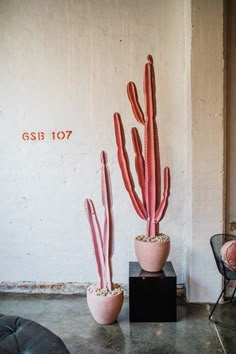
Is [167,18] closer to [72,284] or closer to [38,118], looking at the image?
[38,118]

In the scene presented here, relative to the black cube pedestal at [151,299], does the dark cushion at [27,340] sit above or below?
above

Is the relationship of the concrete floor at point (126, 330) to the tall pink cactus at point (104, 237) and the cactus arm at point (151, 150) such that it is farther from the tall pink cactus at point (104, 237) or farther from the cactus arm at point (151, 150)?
the cactus arm at point (151, 150)

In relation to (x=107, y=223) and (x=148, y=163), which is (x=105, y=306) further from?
(x=148, y=163)

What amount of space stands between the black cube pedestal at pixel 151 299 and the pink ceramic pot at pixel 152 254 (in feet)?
0.29

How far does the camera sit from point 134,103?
3332mm

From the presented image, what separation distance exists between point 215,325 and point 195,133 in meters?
1.73

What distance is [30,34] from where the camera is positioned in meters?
3.71

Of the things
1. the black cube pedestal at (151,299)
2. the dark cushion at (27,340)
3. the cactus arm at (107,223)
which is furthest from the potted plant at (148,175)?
the dark cushion at (27,340)

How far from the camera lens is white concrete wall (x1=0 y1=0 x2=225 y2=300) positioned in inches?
141

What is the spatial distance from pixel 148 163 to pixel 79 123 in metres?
0.91

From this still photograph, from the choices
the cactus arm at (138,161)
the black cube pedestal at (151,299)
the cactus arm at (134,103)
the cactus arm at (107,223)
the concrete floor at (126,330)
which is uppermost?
the cactus arm at (134,103)

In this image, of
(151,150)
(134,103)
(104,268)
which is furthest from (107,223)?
(134,103)

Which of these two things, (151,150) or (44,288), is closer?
(151,150)

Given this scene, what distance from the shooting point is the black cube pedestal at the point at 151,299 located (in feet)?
10.5
